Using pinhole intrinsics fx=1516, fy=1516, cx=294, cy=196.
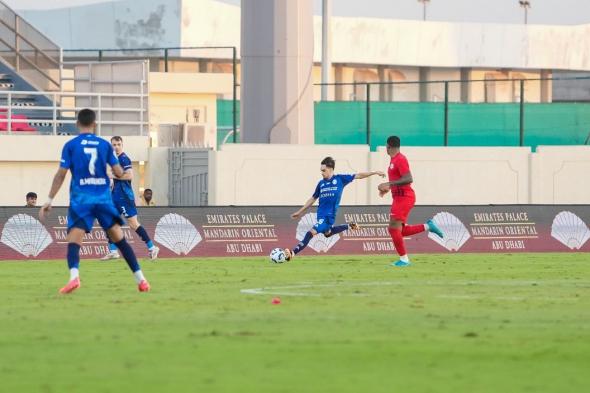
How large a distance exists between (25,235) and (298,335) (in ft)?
51.9

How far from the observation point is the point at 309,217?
30156mm

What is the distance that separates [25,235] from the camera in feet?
90.8

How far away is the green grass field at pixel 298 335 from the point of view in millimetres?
10312

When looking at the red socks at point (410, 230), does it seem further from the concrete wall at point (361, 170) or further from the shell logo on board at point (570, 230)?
the concrete wall at point (361, 170)

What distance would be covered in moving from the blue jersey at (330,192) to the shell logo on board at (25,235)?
5.46 metres

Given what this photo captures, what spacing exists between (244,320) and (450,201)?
2563 centimetres

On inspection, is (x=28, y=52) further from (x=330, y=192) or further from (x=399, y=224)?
(x=399, y=224)

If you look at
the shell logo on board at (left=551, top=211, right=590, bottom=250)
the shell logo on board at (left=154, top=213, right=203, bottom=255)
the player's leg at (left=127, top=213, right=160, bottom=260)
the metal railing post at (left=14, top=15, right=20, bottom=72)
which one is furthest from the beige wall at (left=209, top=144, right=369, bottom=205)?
the player's leg at (left=127, top=213, right=160, bottom=260)

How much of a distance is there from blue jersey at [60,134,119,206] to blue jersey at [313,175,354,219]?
28.9 ft

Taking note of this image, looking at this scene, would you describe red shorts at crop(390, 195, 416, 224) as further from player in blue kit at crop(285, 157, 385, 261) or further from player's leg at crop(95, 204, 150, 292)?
player's leg at crop(95, 204, 150, 292)

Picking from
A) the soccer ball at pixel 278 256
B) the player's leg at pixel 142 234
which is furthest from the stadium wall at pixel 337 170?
the soccer ball at pixel 278 256

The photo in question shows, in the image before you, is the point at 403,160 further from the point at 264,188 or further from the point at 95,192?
the point at 264,188

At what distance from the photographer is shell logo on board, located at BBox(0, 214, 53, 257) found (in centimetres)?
2755

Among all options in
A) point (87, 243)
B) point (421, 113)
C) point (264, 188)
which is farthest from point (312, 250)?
point (421, 113)
